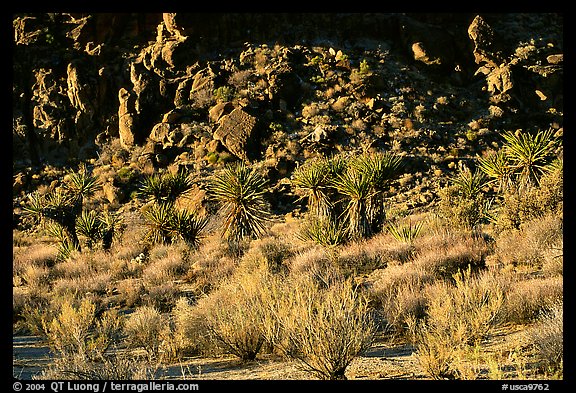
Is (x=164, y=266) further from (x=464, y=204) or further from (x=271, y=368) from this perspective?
(x=464, y=204)

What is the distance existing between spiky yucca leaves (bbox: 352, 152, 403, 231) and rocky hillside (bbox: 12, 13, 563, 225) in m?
14.6

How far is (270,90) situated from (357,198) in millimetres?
23746

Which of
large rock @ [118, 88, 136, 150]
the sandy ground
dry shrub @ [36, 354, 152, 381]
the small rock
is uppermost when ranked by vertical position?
the small rock

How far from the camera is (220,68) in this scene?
133 ft

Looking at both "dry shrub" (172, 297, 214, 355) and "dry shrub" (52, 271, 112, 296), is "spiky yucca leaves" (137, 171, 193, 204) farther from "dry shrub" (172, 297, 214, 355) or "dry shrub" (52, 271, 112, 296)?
"dry shrub" (172, 297, 214, 355)

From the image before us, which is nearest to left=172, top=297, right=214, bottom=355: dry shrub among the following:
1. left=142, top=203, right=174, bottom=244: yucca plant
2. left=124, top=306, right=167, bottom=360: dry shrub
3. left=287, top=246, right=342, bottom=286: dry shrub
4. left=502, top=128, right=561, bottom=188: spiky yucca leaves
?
left=124, top=306, right=167, bottom=360: dry shrub

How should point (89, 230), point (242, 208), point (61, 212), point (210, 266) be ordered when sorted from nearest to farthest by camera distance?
1. point (210, 266)
2. point (242, 208)
3. point (61, 212)
4. point (89, 230)

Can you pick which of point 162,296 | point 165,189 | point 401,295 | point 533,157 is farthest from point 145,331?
point 533,157

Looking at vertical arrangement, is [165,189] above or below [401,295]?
above

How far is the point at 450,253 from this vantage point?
11.7 meters

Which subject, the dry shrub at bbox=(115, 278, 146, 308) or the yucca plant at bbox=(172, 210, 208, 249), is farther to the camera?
the yucca plant at bbox=(172, 210, 208, 249)

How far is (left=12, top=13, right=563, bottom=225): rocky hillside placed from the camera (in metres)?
34.3

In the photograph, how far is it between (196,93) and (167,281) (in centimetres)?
2707
